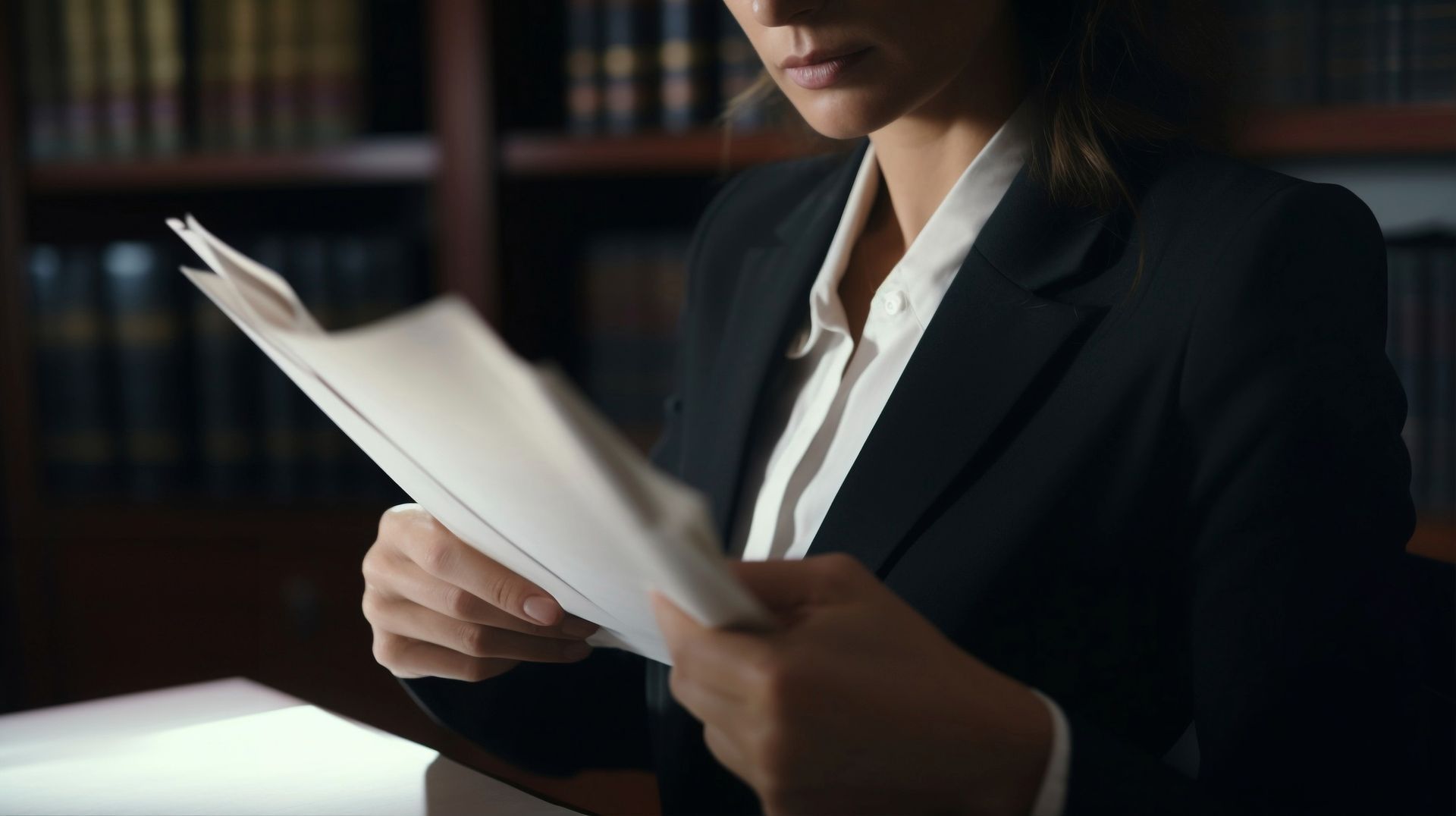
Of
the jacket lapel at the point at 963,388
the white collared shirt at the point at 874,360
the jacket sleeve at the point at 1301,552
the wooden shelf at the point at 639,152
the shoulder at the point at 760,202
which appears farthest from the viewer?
the wooden shelf at the point at 639,152

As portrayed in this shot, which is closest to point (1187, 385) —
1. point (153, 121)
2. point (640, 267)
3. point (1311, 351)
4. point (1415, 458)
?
point (1311, 351)

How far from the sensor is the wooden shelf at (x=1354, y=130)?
1190 mm

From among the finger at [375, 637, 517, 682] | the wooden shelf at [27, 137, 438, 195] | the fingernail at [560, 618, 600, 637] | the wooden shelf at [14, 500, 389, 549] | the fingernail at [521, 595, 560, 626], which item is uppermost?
the wooden shelf at [27, 137, 438, 195]

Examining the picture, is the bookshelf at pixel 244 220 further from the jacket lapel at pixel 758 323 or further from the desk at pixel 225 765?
the desk at pixel 225 765

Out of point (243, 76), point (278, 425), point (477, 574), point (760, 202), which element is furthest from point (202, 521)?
point (477, 574)

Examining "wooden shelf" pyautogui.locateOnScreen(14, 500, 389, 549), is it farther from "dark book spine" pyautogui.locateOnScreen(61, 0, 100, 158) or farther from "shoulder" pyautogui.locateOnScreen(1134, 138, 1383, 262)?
"shoulder" pyautogui.locateOnScreen(1134, 138, 1383, 262)

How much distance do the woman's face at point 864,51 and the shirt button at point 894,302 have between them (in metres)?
0.12

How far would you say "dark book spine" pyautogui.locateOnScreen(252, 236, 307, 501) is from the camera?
1.64m

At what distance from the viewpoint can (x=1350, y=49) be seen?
124cm

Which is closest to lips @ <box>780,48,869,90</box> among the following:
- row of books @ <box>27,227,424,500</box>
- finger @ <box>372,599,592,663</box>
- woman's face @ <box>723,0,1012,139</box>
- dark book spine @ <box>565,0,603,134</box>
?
woman's face @ <box>723,0,1012,139</box>

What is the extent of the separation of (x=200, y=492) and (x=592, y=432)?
1523 millimetres

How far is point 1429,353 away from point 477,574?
3.48 feet

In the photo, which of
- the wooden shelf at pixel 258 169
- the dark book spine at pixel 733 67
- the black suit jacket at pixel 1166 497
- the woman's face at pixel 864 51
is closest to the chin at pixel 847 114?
the woman's face at pixel 864 51

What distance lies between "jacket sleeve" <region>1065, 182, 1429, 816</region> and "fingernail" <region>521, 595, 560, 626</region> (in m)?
0.28
